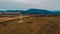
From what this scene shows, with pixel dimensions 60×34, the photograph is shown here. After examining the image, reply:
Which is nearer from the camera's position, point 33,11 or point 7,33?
point 7,33

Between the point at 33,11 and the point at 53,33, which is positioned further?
the point at 33,11

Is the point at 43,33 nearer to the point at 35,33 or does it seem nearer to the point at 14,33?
the point at 35,33

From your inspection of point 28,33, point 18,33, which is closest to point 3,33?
point 18,33

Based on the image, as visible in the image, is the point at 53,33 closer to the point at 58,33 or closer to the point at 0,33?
the point at 58,33

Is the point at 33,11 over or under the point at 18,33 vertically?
under

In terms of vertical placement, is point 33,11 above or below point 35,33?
below

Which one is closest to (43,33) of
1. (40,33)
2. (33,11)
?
(40,33)

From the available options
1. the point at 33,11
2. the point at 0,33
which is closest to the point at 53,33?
the point at 0,33

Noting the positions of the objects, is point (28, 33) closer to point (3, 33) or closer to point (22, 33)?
point (22, 33)
